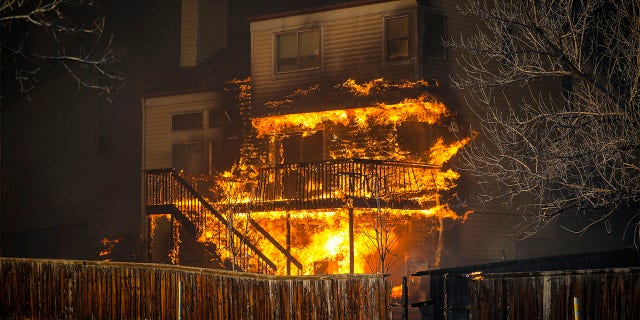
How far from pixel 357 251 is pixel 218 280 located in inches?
532

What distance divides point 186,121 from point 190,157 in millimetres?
1524

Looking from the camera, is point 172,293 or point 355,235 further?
point 355,235

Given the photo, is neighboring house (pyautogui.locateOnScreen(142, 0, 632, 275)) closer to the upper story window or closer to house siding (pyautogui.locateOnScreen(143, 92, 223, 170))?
the upper story window

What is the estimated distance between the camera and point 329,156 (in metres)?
30.3

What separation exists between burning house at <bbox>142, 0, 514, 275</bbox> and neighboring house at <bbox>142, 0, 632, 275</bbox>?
1.7 inches

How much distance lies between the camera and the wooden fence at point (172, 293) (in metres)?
14.2

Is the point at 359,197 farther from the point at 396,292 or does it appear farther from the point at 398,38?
the point at 398,38

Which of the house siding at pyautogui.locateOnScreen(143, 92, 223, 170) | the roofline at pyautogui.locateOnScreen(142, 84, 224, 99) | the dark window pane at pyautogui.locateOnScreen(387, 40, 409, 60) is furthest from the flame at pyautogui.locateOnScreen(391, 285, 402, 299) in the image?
the roofline at pyautogui.locateOnScreen(142, 84, 224, 99)

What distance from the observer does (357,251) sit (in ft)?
93.6

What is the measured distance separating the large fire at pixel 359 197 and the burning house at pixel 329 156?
4cm

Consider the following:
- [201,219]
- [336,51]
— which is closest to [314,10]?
[336,51]

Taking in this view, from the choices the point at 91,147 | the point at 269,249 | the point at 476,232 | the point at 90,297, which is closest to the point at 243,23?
the point at 91,147

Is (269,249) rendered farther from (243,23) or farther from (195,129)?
(243,23)

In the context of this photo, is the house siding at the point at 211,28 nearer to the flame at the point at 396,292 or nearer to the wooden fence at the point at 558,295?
the flame at the point at 396,292
